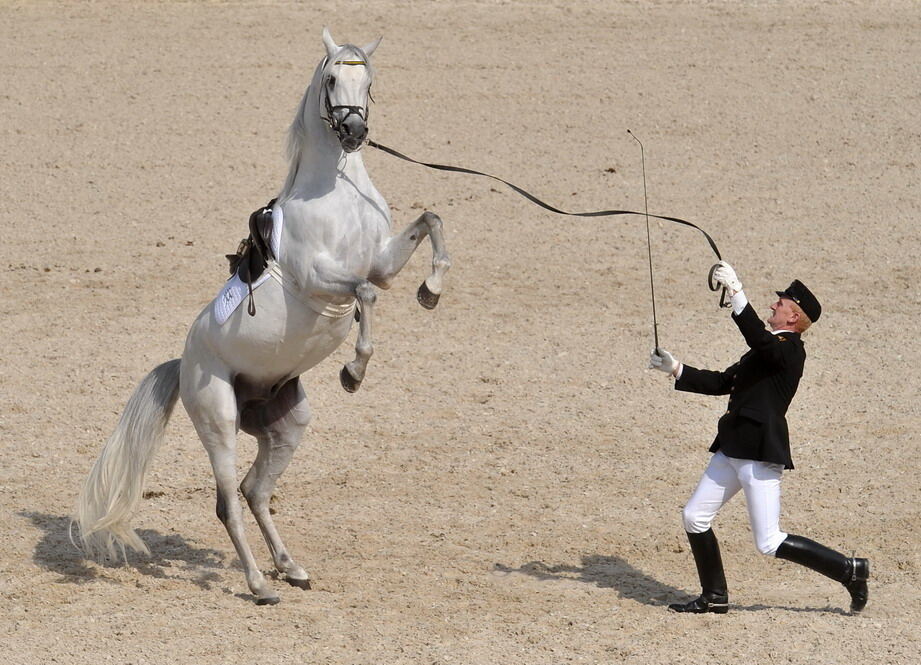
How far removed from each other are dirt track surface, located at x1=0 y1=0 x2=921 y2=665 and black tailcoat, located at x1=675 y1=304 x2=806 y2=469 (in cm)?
89

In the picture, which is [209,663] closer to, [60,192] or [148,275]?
[148,275]

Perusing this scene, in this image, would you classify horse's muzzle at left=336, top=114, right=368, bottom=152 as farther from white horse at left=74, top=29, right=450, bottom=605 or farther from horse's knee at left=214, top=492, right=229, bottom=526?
horse's knee at left=214, top=492, right=229, bottom=526

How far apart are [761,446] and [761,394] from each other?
28 centimetres

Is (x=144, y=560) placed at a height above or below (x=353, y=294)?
below

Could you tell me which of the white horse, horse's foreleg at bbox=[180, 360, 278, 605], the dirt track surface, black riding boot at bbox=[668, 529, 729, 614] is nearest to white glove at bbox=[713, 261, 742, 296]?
black riding boot at bbox=[668, 529, 729, 614]

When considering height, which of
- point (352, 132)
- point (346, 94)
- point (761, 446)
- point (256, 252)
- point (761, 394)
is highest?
point (346, 94)

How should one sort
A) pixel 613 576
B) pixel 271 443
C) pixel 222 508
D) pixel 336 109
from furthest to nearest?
1. pixel 613 576
2. pixel 271 443
3. pixel 222 508
4. pixel 336 109

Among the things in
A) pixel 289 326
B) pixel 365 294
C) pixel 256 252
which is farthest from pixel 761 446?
pixel 256 252

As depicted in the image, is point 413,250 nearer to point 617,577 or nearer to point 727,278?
point 727,278

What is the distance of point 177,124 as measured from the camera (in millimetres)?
16172

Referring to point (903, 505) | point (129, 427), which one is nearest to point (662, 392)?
point (903, 505)

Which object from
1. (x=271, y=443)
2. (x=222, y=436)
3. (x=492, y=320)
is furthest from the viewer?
(x=492, y=320)

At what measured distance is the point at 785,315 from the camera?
6.75 metres

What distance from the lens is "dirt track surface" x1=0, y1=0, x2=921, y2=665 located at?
711 centimetres
